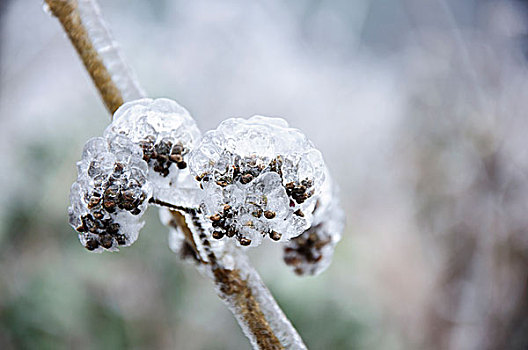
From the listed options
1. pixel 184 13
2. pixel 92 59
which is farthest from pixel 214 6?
pixel 92 59

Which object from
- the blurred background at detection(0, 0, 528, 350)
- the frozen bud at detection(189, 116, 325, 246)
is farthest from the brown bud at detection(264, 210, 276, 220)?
the blurred background at detection(0, 0, 528, 350)

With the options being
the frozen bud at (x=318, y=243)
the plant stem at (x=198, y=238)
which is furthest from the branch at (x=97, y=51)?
the frozen bud at (x=318, y=243)

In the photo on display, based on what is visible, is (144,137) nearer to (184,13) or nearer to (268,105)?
(268,105)

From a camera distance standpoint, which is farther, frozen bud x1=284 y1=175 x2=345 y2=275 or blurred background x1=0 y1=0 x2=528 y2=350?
blurred background x1=0 y1=0 x2=528 y2=350

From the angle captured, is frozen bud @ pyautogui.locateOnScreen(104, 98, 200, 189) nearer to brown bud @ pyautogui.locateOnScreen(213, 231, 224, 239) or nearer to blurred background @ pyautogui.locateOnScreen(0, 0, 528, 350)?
brown bud @ pyautogui.locateOnScreen(213, 231, 224, 239)

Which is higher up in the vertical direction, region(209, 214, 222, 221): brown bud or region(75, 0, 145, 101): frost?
region(75, 0, 145, 101): frost

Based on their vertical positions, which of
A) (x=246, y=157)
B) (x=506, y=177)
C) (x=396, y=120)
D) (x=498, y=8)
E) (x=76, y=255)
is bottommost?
(x=246, y=157)
